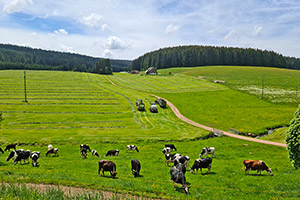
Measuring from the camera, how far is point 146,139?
42.2 m

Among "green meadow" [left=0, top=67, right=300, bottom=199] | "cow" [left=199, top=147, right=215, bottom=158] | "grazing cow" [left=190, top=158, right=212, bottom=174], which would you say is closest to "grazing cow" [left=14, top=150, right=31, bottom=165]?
"green meadow" [left=0, top=67, right=300, bottom=199]

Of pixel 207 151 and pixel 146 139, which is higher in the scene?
pixel 207 151

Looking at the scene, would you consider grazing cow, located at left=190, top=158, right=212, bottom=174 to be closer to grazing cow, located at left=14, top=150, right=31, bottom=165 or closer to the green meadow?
the green meadow

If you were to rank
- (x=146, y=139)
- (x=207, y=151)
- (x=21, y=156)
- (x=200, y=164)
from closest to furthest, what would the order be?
1. (x=200, y=164)
2. (x=21, y=156)
3. (x=207, y=151)
4. (x=146, y=139)

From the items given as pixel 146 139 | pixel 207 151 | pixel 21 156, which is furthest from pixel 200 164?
pixel 21 156

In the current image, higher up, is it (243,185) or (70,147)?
(243,185)

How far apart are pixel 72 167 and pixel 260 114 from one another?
63393 millimetres

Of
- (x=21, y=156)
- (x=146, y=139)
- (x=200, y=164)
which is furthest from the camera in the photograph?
(x=146, y=139)

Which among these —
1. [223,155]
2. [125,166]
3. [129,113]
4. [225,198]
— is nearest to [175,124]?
[129,113]

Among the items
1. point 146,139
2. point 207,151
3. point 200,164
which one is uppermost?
point 200,164

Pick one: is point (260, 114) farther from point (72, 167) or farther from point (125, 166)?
point (72, 167)

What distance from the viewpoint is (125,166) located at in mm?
23828

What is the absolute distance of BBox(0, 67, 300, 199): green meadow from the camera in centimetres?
1753

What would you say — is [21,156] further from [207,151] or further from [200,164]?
[207,151]
